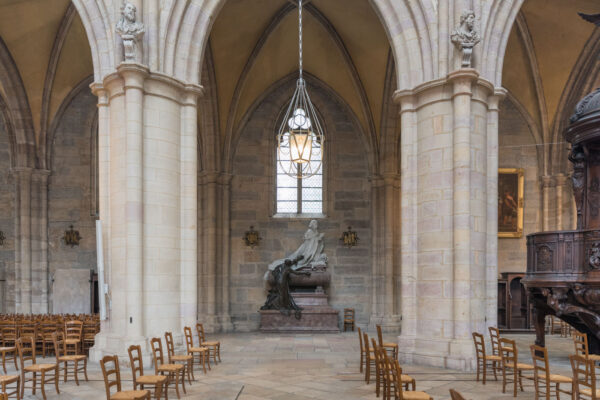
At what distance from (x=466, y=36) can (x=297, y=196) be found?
10.6m

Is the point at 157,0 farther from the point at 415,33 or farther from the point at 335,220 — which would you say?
the point at 335,220

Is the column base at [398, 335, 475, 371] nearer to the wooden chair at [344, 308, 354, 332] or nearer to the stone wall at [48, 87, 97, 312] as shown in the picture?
the wooden chair at [344, 308, 354, 332]

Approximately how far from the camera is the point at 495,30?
11234 millimetres

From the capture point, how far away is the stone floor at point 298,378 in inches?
318

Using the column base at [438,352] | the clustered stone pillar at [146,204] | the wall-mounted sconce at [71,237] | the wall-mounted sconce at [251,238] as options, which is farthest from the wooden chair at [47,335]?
the wall-mounted sconce at [251,238]

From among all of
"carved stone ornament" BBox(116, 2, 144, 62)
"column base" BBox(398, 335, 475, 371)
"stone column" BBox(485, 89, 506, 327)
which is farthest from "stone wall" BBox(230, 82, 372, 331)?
"carved stone ornament" BBox(116, 2, 144, 62)

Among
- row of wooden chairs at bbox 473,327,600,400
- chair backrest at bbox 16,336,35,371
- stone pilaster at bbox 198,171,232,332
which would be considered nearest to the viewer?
row of wooden chairs at bbox 473,327,600,400

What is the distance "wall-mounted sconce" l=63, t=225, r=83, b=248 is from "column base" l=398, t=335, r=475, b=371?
42.8ft

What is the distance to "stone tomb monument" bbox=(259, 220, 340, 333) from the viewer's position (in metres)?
16.9

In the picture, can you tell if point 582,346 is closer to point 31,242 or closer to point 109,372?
point 109,372

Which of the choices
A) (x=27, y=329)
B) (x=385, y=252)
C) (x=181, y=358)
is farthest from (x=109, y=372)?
(x=385, y=252)

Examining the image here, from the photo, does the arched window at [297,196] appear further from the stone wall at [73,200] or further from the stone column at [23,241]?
the stone column at [23,241]

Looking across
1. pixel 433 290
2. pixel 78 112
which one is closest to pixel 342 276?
pixel 433 290

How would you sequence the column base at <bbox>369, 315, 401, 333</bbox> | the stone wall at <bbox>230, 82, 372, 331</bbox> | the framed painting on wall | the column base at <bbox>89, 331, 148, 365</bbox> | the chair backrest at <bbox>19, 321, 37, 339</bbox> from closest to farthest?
the column base at <bbox>89, 331, 148, 365</bbox> → the chair backrest at <bbox>19, 321, 37, 339</bbox> → the column base at <bbox>369, 315, 401, 333</bbox> → the framed painting on wall → the stone wall at <bbox>230, 82, 372, 331</bbox>
